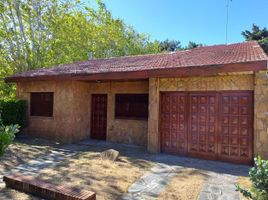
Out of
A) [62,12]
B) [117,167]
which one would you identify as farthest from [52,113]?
[62,12]

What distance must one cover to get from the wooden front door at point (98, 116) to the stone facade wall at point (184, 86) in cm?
334

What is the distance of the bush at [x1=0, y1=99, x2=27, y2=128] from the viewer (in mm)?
11647

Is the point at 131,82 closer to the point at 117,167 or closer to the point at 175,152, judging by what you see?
the point at 175,152

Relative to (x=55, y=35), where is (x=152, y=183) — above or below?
below

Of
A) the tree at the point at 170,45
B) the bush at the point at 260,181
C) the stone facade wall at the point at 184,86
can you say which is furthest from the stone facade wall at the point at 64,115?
the tree at the point at 170,45

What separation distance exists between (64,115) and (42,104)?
1.74 metres

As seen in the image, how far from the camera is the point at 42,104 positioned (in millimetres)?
12055

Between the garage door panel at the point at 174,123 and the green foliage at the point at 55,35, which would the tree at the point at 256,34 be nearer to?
the green foliage at the point at 55,35

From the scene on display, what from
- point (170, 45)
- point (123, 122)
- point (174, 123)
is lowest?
point (123, 122)

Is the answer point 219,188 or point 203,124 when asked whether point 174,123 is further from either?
point 219,188

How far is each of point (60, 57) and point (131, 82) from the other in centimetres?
1589

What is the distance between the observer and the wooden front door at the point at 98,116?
1186 centimetres

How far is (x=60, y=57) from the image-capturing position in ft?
79.9

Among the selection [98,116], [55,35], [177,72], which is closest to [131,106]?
[98,116]
